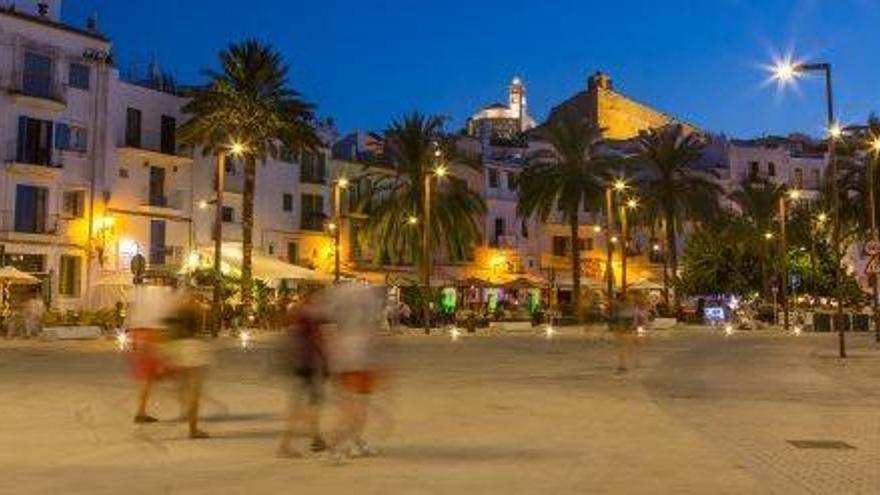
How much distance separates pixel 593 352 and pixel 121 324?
21.1 m

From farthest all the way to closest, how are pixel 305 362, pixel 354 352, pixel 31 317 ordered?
1. pixel 31 317
2. pixel 305 362
3. pixel 354 352

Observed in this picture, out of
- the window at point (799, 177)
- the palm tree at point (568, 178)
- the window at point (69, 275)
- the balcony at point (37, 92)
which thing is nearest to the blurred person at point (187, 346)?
the balcony at point (37, 92)

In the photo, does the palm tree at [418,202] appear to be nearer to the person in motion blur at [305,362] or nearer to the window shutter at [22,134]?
the window shutter at [22,134]

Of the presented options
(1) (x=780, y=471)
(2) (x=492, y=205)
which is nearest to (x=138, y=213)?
(2) (x=492, y=205)

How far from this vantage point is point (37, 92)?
176ft

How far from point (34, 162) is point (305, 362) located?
46.1m

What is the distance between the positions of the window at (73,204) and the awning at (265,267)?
7.52 m

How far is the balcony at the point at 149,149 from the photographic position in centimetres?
5753

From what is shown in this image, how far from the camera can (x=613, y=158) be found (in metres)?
68.4

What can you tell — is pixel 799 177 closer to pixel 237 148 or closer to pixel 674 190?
pixel 674 190

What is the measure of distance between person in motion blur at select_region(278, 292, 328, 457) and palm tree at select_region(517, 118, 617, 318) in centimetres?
5579

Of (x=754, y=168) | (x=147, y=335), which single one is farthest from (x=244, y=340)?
(x=754, y=168)

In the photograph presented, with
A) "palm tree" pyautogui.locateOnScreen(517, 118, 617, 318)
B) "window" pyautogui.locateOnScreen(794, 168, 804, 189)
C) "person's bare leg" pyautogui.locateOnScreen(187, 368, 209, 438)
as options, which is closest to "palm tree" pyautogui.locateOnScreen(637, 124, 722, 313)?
"palm tree" pyautogui.locateOnScreen(517, 118, 617, 318)

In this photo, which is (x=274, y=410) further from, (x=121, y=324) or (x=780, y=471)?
(x=121, y=324)
